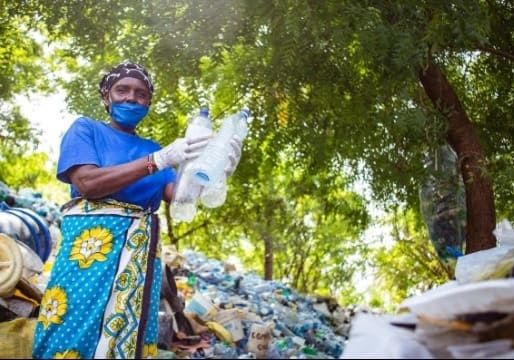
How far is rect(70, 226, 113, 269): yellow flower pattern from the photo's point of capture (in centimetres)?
232

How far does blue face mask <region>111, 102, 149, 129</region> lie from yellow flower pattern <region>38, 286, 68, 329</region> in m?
0.75

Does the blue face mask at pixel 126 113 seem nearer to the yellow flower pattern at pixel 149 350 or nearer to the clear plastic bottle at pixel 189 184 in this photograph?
the clear plastic bottle at pixel 189 184

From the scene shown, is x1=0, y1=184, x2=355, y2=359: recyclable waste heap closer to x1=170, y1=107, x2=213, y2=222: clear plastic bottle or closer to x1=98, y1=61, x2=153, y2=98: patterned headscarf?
x1=170, y1=107, x2=213, y2=222: clear plastic bottle

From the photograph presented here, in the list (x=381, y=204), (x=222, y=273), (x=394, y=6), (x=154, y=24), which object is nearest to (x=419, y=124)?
(x=394, y=6)

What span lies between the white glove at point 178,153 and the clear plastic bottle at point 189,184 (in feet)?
0.29

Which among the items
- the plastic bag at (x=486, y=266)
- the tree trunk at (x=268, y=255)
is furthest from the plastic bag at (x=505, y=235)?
the tree trunk at (x=268, y=255)

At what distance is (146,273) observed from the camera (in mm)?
2439

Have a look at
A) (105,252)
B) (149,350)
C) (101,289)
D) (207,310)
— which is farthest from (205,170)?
(207,310)

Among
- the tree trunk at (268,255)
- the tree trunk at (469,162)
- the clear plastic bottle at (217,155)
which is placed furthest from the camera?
the tree trunk at (268,255)

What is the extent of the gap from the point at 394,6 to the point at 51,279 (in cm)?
262

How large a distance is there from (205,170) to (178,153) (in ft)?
0.66

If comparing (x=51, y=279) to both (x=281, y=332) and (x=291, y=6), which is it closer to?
(x=291, y=6)

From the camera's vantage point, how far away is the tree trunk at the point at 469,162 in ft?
15.1

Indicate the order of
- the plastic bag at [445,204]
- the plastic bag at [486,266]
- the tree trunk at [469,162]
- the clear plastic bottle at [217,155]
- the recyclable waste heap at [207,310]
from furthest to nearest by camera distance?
the plastic bag at [445,204] < the tree trunk at [469,162] < the recyclable waste heap at [207,310] < the clear plastic bottle at [217,155] < the plastic bag at [486,266]
